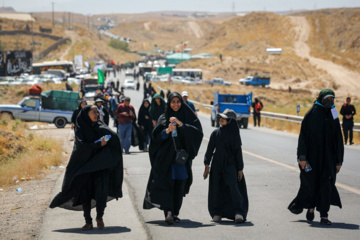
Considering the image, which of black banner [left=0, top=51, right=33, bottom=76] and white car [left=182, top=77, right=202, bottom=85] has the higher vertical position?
black banner [left=0, top=51, right=33, bottom=76]

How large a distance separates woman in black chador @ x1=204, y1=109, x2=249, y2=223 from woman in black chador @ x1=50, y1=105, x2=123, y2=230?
139 centimetres

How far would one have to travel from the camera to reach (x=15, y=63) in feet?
272

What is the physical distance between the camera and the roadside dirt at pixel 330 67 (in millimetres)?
96062

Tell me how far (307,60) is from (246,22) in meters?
50.1

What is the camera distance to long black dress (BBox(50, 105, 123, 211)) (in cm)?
805

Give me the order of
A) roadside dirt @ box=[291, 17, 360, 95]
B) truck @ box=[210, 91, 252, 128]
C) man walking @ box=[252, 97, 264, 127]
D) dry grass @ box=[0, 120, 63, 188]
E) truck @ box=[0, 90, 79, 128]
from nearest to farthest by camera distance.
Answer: dry grass @ box=[0, 120, 63, 188] < truck @ box=[210, 91, 252, 128] < man walking @ box=[252, 97, 264, 127] < truck @ box=[0, 90, 79, 128] < roadside dirt @ box=[291, 17, 360, 95]

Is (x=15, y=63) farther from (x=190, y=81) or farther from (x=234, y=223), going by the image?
(x=234, y=223)

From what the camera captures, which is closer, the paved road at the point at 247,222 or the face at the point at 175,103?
the paved road at the point at 247,222

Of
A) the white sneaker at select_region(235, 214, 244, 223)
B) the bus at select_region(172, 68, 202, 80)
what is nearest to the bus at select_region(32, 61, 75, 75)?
the bus at select_region(172, 68, 202, 80)

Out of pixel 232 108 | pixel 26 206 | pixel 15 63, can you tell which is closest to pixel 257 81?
pixel 15 63

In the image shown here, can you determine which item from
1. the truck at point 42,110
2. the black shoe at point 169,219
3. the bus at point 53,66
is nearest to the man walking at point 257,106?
the truck at point 42,110

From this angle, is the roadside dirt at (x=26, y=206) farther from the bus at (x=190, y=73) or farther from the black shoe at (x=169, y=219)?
the bus at (x=190, y=73)

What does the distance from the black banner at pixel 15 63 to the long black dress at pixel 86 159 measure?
74332 millimetres

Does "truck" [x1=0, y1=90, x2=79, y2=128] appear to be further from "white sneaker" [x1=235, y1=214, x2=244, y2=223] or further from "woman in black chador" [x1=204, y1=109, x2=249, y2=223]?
"white sneaker" [x1=235, y1=214, x2=244, y2=223]
